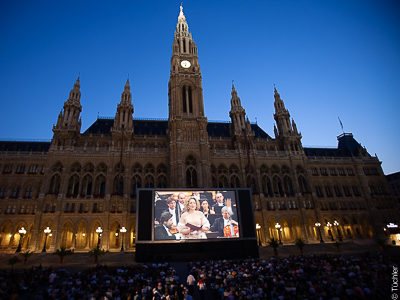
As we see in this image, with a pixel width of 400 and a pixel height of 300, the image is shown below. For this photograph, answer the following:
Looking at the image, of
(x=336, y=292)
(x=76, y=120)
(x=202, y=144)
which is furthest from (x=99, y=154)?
(x=336, y=292)

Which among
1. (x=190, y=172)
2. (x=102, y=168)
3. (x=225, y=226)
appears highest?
(x=102, y=168)

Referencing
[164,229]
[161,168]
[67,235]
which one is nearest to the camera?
[164,229]

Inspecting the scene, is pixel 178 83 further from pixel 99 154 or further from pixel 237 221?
pixel 237 221

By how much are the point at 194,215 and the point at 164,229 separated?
443 centimetres

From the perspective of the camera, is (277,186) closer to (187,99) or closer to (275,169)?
(275,169)

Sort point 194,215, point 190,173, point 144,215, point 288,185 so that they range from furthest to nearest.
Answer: point 288,185, point 190,173, point 194,215, point 144,215

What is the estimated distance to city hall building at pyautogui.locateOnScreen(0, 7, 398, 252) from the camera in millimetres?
43156

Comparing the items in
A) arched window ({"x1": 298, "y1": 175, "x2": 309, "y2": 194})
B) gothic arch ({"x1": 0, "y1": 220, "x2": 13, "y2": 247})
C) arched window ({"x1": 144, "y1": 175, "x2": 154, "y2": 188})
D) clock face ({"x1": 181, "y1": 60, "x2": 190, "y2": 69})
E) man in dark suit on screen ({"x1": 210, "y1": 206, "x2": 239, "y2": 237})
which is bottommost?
man in dark suit on screen ({"x1": 210, "y1": 206, "x2": 239, "y2": 237})

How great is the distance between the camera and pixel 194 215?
32.4 m

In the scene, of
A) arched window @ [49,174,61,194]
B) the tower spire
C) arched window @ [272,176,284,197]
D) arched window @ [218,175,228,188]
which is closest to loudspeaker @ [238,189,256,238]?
arched window @ [218,175,228,188]

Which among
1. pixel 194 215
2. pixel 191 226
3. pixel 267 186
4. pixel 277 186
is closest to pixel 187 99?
pixel 267 186

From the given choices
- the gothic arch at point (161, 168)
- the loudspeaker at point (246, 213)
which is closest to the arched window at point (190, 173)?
the gothic arch at point (161, 168)

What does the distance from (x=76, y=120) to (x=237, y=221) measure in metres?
41.4

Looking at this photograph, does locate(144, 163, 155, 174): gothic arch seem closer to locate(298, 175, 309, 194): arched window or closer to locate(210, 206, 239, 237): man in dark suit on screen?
locate(210, 206, 239, 237): man in dark suit on screen
